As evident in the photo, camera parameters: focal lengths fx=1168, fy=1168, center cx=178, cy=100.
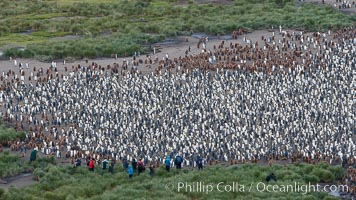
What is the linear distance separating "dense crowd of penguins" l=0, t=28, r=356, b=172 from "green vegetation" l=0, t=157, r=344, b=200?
88.5 inches

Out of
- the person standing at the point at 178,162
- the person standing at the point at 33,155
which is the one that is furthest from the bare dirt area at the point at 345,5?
the person standing at the point at 33,155

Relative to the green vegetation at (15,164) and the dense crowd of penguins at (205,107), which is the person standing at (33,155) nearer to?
the green vegetation at (15,164)

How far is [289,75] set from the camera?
76562 mm

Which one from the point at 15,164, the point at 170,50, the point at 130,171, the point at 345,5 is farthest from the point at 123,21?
→ the point at 130,171

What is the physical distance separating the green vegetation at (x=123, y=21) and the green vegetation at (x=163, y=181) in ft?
95.2

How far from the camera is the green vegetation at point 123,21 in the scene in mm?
89812

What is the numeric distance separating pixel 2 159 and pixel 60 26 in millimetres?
42506

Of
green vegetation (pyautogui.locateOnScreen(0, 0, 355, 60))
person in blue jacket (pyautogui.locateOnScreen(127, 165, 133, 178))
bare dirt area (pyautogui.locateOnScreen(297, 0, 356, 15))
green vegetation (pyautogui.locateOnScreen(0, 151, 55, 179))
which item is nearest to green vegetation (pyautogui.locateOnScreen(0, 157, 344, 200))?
person in blue jacket (pyautogui.locateOnScreen(127, 165, 133, 178))

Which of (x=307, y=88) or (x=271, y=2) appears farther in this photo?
(x=271, y=2)

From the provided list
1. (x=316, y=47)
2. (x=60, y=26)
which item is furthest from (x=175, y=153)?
(x=60, y=26)

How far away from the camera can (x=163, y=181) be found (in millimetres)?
56688

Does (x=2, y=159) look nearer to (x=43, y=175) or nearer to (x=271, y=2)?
(x=43, y=175)

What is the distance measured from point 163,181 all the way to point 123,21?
49.7m

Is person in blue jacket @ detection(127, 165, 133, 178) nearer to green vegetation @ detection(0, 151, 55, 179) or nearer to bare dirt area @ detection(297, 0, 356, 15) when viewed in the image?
green vegetation @ detection(0, 151, 55, 179)
